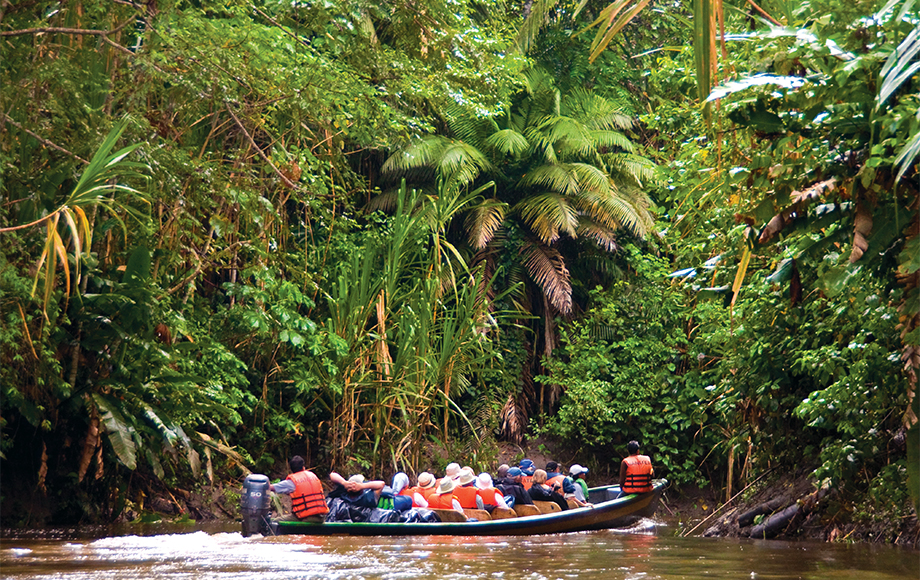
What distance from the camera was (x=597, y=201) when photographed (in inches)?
768

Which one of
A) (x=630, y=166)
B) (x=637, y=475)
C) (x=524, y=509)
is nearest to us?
(x=524, y=509)

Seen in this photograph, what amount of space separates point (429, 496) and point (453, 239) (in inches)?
350

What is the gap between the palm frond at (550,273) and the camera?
19.4 metres

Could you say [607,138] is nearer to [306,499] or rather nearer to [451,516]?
[451,516]

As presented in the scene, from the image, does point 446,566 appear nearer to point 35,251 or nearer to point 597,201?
point 35,251

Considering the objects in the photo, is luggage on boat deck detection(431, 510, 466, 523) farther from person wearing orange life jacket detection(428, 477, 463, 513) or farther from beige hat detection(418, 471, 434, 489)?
beige hat detection(418, 471, 434, 489)

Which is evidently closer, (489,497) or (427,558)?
(427,558)

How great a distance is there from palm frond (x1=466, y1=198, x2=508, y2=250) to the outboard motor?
8602mm

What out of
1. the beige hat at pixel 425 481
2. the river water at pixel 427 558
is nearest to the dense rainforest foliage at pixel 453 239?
the river water at pixel 427 558

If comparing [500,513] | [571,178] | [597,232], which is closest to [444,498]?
[500,513]

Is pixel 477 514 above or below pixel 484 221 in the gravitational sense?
below

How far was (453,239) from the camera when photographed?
Result: 2092 cm

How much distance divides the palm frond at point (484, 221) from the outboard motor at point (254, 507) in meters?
8.60

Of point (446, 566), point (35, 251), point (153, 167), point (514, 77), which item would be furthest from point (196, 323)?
point (514, 77)
